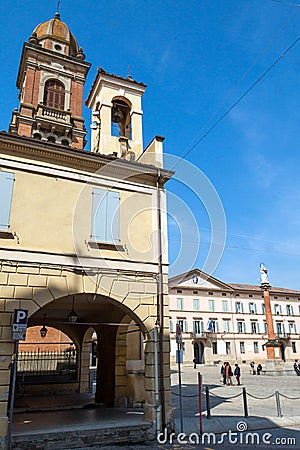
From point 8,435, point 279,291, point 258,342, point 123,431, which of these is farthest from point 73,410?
point 279,291

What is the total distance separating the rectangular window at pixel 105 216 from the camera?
34.1 feet

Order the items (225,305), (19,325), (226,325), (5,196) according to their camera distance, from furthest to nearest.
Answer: (225,305) → (226,325) → (5,196) → (19,325)

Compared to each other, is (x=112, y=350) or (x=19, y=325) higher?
(x=19, y=325)

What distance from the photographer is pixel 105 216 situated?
10617mm

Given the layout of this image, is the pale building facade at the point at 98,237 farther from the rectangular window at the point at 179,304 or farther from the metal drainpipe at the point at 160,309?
the rectangular window at the point at 179,304

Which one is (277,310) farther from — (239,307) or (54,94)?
(54,94)

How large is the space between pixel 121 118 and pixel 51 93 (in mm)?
4079

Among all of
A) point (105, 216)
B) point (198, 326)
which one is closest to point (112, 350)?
point (105, 216)

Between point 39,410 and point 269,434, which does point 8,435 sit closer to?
point 39,410

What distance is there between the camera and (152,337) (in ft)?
33.1

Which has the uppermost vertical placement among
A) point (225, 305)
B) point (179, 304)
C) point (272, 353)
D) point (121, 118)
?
point (121, 118)

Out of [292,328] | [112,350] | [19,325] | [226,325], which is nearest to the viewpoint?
[19,325]

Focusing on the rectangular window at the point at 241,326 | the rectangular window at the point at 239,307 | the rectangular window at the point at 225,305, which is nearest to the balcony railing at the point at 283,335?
the rectangular window at the point at 241,326

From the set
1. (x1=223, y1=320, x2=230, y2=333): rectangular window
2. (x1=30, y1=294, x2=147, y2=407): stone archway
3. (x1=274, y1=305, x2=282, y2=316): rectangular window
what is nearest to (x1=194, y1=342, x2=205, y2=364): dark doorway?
(x1=223, y1=320, x2=230, y2=333): rectangular window
